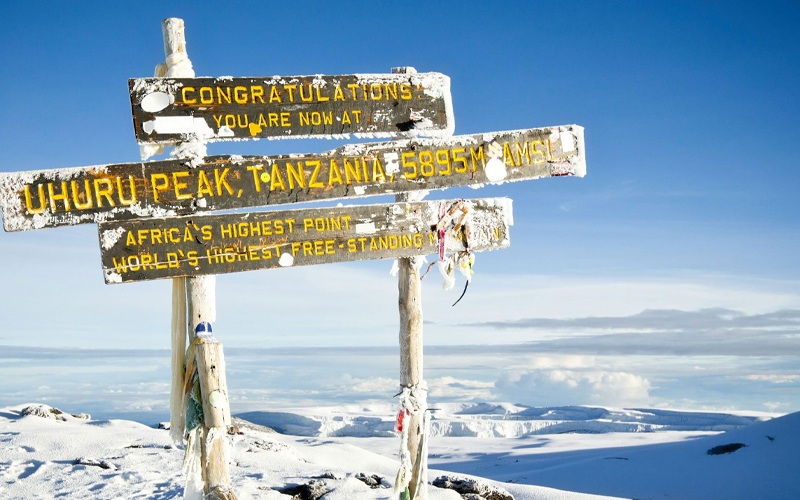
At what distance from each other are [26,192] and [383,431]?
14.7 m

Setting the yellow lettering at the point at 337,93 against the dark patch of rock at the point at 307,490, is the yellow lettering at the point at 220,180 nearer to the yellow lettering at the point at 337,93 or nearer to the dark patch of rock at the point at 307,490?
the yellow lettering at the point at 337,93

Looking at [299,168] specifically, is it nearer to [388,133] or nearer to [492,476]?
[388,133]

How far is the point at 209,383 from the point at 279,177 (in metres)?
1.74

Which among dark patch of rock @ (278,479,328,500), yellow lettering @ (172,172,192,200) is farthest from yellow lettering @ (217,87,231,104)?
dark patch of rock @ (278,479,328,500)

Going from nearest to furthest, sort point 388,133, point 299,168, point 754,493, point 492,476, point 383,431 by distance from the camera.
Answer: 1. point 299,168
2. point 388,133
3. point 754,493
4. point 492,476
5. point 383,431

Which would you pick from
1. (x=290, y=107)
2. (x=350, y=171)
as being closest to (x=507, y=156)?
(x=350, y=171)

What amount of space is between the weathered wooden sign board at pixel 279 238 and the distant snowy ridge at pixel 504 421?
42.0ft

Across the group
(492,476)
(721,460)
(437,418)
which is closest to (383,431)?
(437,418)

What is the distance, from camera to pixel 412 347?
18.0 feet

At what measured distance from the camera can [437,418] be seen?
19078 mm

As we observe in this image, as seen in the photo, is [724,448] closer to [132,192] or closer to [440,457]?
[440,457]

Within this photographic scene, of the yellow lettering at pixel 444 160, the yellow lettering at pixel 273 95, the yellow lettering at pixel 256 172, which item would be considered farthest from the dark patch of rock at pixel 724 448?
the yellow lettering at pixel 273 95

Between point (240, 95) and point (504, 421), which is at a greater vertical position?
point (240, 95)

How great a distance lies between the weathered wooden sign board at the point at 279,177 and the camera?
4.63 meters
